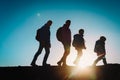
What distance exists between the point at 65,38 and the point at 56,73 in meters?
2.31

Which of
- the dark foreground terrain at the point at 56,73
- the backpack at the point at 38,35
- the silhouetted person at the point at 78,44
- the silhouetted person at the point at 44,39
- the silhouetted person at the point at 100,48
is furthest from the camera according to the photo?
the silhouetted person at the point at 100,48

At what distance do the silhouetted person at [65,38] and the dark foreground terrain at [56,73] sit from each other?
125 centimetres

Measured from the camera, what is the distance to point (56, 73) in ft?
42.0

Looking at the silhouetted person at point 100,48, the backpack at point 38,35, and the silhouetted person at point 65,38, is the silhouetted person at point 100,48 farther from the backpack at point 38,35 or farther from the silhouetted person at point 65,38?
the backpack at point 38,35

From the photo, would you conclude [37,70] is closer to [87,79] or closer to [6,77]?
[6,77]

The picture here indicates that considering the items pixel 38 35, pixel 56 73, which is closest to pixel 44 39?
pixel 38 35

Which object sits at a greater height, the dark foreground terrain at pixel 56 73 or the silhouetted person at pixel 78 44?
the silhouetted person at pixel 78 44

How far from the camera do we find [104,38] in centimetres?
1697

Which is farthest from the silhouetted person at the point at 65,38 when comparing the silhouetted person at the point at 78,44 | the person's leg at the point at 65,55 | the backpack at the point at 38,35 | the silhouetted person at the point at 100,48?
the silhouetted person at the point at 100,48

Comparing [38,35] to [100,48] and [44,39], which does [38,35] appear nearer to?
[44,39]

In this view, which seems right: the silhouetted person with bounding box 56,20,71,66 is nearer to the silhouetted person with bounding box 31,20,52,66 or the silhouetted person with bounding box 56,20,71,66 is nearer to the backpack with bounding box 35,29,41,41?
the silhouetted person with bounding box 31,20,52,66

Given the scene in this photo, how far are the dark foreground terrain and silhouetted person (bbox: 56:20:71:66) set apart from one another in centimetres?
125

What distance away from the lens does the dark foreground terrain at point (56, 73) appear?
12.6m

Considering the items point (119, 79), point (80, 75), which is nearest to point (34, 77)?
point (80, 75)
